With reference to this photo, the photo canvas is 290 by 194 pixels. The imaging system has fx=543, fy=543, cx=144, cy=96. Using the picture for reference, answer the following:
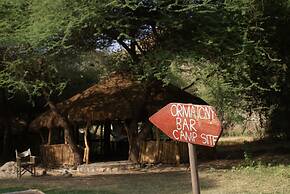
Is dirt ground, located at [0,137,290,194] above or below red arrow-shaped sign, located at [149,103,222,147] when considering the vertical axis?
below

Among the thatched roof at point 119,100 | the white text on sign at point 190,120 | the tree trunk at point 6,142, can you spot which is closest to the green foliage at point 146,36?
the thatched roof at point 119,100

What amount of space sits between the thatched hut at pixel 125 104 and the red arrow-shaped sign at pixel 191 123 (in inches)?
495

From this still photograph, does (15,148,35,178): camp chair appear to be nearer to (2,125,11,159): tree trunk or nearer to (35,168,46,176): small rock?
(35,168,46,176): small rock

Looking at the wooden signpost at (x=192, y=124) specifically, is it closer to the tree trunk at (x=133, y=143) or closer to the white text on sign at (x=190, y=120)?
the white text on sign at (x=190, y=120)

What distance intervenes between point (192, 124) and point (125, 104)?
14277mm

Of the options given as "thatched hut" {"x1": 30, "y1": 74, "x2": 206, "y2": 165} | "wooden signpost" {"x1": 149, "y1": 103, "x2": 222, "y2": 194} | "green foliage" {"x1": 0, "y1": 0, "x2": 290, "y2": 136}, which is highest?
"green foliage" {"x1": 0, "y1": 0, "x2": 290, "y2": 136}

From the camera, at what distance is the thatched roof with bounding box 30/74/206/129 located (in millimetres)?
19859

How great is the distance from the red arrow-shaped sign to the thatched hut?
12563 mm

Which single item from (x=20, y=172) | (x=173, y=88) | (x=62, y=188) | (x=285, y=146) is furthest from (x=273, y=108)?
(x=62, y=188)

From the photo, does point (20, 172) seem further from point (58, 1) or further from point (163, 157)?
point (58, 1)

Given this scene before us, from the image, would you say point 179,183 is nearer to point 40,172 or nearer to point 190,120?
point 40,172

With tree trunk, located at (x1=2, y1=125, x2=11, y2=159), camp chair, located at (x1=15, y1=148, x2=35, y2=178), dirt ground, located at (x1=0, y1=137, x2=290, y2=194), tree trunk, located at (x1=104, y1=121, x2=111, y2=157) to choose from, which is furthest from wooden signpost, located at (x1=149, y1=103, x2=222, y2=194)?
tree trunk, located at (x1=2, y1=125, x2=11, y2=159)

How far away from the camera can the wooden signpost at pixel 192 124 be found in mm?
5750

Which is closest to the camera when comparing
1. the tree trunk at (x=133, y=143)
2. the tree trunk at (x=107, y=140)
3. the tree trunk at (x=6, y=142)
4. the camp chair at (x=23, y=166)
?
the camp chair at (x=23, y=166)
